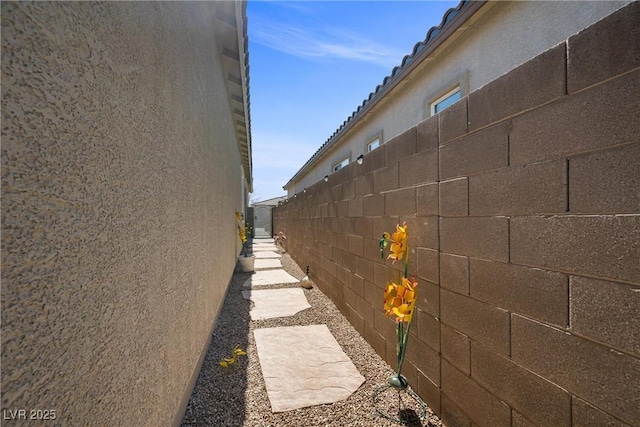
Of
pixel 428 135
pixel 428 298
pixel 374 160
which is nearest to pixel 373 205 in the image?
pixel 374 160

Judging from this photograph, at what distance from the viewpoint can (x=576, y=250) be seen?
3.63ft

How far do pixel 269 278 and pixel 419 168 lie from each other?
4.92m

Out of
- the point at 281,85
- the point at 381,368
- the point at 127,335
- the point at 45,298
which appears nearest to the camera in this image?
the point at 45,298

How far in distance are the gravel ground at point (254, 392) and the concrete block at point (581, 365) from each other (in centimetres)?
94

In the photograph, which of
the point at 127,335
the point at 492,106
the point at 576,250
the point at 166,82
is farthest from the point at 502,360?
the point at 166,82

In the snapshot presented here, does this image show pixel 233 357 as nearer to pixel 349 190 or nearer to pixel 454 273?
pixel 454 273

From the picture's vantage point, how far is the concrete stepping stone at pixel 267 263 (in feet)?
25.9

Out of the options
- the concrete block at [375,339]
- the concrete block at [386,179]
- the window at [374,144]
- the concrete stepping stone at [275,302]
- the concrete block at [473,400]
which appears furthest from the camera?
the window at [374,144]

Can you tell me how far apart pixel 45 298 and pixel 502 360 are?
1.78 metres

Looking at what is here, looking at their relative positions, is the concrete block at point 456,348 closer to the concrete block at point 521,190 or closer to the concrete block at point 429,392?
the concrete block at point 429,392

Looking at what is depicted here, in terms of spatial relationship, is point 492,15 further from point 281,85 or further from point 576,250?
point 281,85

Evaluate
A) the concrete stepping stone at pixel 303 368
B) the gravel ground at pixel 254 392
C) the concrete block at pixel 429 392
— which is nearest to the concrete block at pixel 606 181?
the concrete block at pixel 429 392

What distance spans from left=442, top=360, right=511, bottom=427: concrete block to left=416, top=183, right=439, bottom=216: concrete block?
0.99 meters

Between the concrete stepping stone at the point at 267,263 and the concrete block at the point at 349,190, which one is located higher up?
the concrete block at the point at 349,190
